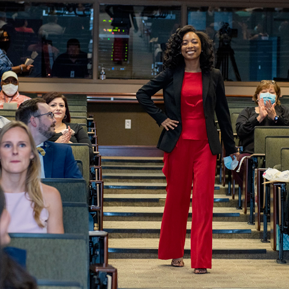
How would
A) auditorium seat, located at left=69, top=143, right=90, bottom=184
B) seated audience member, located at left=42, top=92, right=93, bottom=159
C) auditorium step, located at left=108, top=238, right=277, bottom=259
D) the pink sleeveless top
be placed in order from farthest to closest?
seated audience member, located at left=42, top=92, right=93, bottom=159 → auditorium step, located at left=108, top=238, right=277, bottom=259 → auditorium seat, located at left=69, top=143, right=90, bottom=184 → the pink sleeveless top

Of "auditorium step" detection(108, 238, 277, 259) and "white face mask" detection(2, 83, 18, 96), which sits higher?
"white face mask" detection(2, 83, 18, 96)

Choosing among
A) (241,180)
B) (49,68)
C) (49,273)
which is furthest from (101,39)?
(49,273)

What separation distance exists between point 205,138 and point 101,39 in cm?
453

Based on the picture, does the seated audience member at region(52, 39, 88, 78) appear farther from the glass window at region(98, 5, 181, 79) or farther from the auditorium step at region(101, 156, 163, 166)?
the auditorium step at region(101, 156, 163, 166)

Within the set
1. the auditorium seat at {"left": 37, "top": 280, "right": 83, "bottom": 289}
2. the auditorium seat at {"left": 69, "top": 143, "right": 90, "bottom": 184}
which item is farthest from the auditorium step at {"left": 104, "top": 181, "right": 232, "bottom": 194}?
the auditorium seat at {"left": 37, "top": 280, "right": 83, "bottom": 289}

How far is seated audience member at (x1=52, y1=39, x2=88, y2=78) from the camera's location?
701 centimetres

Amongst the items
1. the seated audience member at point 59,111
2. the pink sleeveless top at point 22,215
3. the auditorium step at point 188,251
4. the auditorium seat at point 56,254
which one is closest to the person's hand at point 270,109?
the auditorium step at point 188,251

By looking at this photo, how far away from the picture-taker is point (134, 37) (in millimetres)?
7137

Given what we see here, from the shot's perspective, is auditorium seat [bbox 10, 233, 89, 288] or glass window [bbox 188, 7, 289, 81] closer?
auditorium seat [bbox 10, 233, 89, 288]

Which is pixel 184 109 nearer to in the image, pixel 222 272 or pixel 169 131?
pixel 169 131

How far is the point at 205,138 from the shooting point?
2.85m

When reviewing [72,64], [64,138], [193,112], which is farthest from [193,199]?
[72,64]

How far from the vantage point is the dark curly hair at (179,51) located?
9.44 ft

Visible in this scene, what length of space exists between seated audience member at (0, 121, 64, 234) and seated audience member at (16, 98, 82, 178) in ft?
2.22
